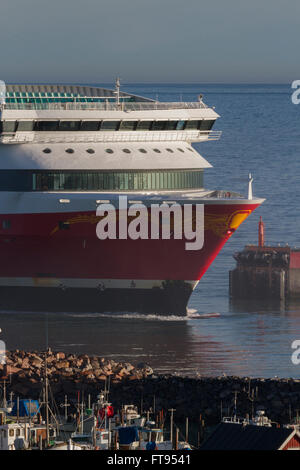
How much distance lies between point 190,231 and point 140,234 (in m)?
1.63

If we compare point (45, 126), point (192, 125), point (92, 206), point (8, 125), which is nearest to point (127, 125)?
point (45, 126)

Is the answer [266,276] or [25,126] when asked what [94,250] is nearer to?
[25,126]

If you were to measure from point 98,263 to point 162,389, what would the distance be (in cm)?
1421

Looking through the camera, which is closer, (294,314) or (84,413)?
(84,413)

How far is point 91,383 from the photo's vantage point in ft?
149

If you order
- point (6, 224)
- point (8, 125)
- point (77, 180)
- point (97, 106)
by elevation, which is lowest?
point (6, 224)

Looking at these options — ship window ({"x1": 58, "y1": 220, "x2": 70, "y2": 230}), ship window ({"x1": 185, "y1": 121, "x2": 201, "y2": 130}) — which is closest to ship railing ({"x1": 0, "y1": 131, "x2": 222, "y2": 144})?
ship window ({"x1": 185, "y1": 121, "x2": 201, "y2": 130})

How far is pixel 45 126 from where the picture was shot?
59.0 m

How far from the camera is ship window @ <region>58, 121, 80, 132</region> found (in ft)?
194

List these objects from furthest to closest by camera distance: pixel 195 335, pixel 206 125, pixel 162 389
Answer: pixel 206 125, pixel 195 335, pixel 162 389

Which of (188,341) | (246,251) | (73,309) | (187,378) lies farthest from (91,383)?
(246,251)

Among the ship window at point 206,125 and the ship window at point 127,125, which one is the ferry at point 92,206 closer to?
the ship window at point 127,125

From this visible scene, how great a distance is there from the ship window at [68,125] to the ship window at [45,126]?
16 centimetres

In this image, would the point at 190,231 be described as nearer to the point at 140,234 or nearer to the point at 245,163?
the point at 140,234
